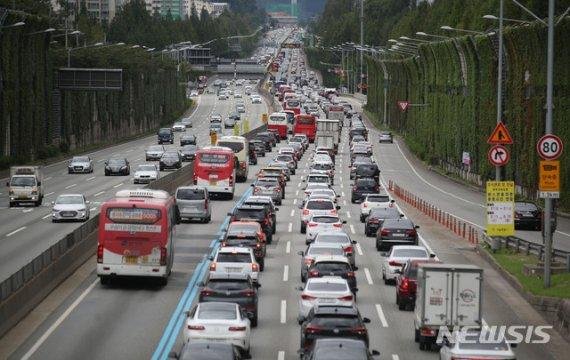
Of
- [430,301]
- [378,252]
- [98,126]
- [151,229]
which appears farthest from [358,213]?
[98,126]

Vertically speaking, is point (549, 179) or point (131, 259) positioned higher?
point (549, 179)

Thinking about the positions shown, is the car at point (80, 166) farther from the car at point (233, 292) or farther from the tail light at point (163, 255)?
the car at point (233, 292)

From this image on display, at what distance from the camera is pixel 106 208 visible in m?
41.7

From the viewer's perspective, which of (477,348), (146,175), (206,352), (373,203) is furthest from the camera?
(146,175)

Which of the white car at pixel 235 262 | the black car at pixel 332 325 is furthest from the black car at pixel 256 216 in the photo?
the black car at pixel 332 325

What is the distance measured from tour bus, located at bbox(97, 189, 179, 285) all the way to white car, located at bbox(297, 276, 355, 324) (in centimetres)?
730

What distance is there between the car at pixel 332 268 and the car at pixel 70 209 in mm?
25143

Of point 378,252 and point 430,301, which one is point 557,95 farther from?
point 430,301

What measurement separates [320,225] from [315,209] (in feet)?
21.2

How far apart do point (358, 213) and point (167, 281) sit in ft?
99.3

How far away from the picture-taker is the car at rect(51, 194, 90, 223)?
64125 mm

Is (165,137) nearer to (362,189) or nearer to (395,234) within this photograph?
(362,189)

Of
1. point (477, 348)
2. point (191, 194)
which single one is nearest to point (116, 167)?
point (191, 194)

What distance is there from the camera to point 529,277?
43.6 meters
